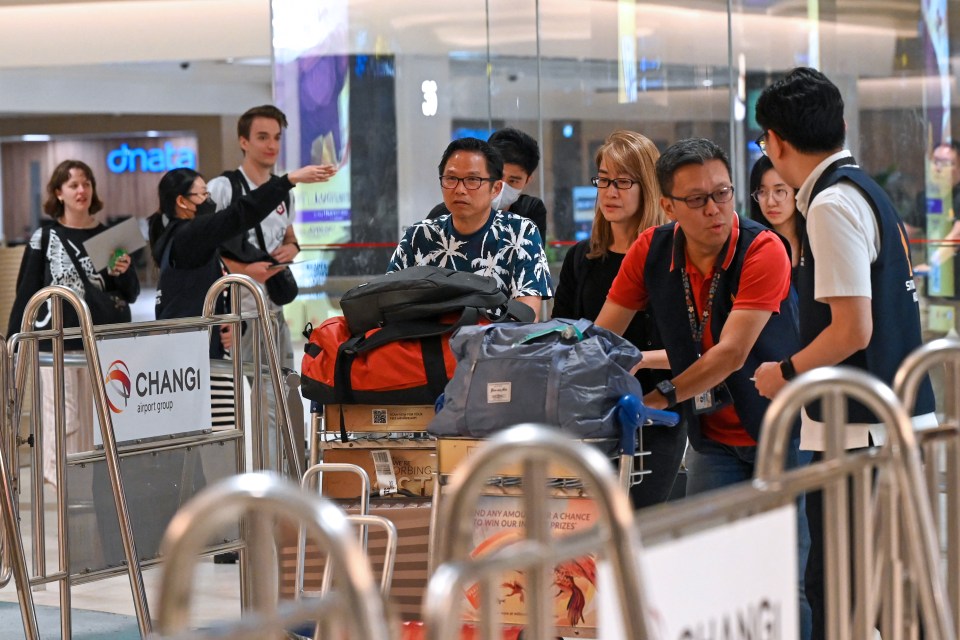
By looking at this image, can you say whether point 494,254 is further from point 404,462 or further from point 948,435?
point 948,435

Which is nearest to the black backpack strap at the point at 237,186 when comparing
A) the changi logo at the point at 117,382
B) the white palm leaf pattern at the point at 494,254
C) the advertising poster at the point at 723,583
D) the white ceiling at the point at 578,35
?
the changi logo at the point at 117,382

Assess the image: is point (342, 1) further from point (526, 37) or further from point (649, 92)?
point (649, 92)

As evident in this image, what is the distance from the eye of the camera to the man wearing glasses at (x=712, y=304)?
359cm

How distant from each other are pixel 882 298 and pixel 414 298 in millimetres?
1204

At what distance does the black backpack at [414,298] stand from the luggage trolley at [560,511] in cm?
37

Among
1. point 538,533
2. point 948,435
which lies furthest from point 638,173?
point 538,533

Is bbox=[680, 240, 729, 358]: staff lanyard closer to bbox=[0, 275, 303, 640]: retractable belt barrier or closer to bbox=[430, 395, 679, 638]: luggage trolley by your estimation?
bbox=[430, 395, 679, 638]: luggage trolley

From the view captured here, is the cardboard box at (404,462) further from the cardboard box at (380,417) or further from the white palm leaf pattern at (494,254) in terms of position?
the white palm leaf pattern at (494,254)

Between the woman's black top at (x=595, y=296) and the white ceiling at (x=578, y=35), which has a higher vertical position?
the white ceiling at (x=578, y=35)

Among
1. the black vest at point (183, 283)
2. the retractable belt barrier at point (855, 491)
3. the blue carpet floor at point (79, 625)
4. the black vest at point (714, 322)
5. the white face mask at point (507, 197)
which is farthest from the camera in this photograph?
the black vest at point (183, 283)

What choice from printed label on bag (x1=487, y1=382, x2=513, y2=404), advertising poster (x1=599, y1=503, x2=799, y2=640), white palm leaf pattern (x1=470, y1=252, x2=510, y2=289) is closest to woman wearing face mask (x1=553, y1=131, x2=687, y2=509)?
white palm leaf pattern (x1=470, y1=252, x2=510, y2=289)

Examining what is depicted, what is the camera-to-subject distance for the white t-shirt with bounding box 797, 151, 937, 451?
10.3 feet

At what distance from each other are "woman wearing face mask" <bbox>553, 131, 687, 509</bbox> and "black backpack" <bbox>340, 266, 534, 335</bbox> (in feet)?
1.82

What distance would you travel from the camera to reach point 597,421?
3189mm
